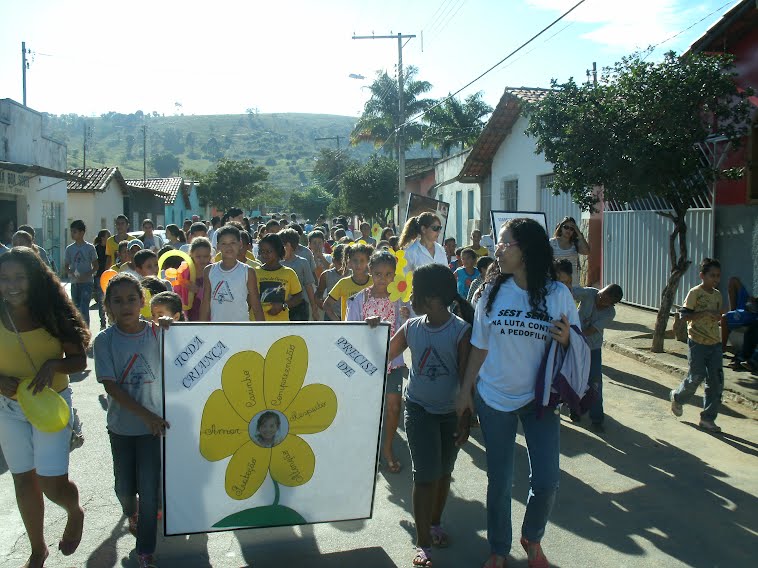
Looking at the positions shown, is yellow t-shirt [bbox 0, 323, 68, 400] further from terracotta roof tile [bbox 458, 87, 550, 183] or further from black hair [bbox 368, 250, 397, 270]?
terracotta roof tile [bbox 458, 87, 550, 183]

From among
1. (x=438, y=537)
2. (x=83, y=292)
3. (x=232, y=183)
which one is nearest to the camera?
(x=438, y=537)

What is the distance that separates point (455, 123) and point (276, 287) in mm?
33586

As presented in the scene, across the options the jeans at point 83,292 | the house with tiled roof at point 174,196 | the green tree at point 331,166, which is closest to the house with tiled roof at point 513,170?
the jeans at point 83,292

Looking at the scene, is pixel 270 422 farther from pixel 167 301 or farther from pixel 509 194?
pixel 509 194

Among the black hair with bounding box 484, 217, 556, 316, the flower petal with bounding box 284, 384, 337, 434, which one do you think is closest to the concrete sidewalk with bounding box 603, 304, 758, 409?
the black hair with bounding box 484, 217, 556, 316

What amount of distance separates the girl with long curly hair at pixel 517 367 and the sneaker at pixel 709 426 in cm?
360

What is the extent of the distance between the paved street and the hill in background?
116625 millimetres

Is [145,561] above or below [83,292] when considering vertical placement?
below

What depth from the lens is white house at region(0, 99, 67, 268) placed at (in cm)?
2262

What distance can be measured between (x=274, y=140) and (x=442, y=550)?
6726 inches

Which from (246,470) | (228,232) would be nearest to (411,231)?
(228,232)

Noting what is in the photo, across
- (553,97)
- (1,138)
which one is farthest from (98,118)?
(553,97)

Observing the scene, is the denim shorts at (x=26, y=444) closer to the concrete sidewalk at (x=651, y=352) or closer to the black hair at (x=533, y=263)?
the black hair at (x=533, y=263)

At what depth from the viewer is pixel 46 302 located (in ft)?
13.5
